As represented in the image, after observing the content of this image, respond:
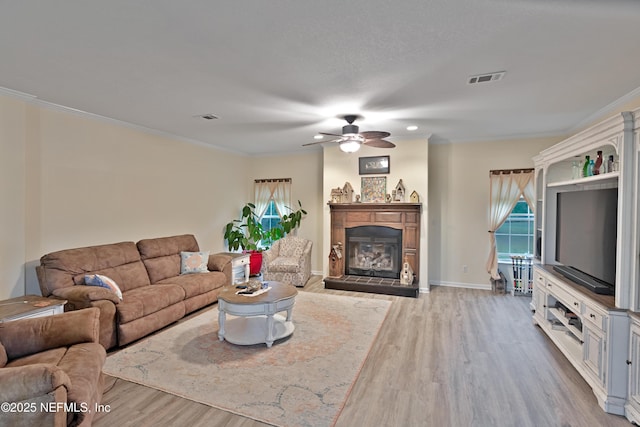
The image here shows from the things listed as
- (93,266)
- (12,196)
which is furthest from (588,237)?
(12,196)

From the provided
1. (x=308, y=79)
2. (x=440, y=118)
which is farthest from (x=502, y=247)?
(x=308, y=79)

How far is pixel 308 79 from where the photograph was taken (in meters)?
2.96

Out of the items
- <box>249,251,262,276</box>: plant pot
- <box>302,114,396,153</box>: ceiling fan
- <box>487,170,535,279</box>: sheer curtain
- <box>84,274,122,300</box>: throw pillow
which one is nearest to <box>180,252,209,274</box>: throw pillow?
<box>84,274,122,300</box>: throw pillow

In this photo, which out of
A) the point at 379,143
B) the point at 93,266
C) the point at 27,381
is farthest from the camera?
the point at 379,143

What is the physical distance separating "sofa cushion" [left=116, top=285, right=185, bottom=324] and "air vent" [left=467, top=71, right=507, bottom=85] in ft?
13.9

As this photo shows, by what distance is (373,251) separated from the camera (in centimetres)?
598

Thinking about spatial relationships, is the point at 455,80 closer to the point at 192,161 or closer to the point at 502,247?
the point at 502,247

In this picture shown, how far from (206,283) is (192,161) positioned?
252cm

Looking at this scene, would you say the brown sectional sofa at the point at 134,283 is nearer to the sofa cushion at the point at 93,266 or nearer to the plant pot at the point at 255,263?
the sofa cushion at the point at 93,266

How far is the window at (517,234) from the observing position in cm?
554

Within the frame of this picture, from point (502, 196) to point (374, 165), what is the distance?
2343mm

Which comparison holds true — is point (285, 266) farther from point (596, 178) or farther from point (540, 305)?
point (596, 178)

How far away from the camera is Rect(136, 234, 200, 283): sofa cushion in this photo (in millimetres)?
4516

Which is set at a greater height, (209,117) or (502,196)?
(209,117)
